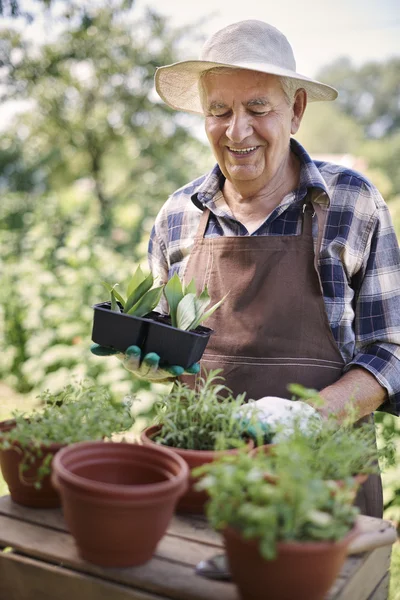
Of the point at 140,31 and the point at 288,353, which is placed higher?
the point at 140,31

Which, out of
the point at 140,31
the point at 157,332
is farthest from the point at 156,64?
the point at 157,332

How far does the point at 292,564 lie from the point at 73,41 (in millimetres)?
6519

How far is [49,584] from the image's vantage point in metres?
1.16

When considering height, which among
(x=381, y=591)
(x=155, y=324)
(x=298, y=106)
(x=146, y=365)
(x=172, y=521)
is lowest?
(x=381, y=591)

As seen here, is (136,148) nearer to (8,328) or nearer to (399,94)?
(8,328)

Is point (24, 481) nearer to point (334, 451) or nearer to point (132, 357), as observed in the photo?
point (132, 357)

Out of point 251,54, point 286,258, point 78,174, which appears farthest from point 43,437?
point 78,174

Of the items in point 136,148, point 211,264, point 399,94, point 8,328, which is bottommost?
point 8,328

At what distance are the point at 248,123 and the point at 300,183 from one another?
24 centimetres

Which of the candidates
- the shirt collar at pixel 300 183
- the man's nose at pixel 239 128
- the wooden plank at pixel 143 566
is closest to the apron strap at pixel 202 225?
the shirt collar at pixel 300 183

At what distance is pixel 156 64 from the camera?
283 inches

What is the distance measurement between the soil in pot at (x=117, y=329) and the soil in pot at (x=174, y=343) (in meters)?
0.02

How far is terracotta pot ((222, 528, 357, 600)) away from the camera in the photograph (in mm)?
938

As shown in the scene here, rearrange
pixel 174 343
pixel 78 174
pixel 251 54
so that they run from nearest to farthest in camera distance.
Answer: pixel 174 343, pixel 251 54, pixel 78 174
